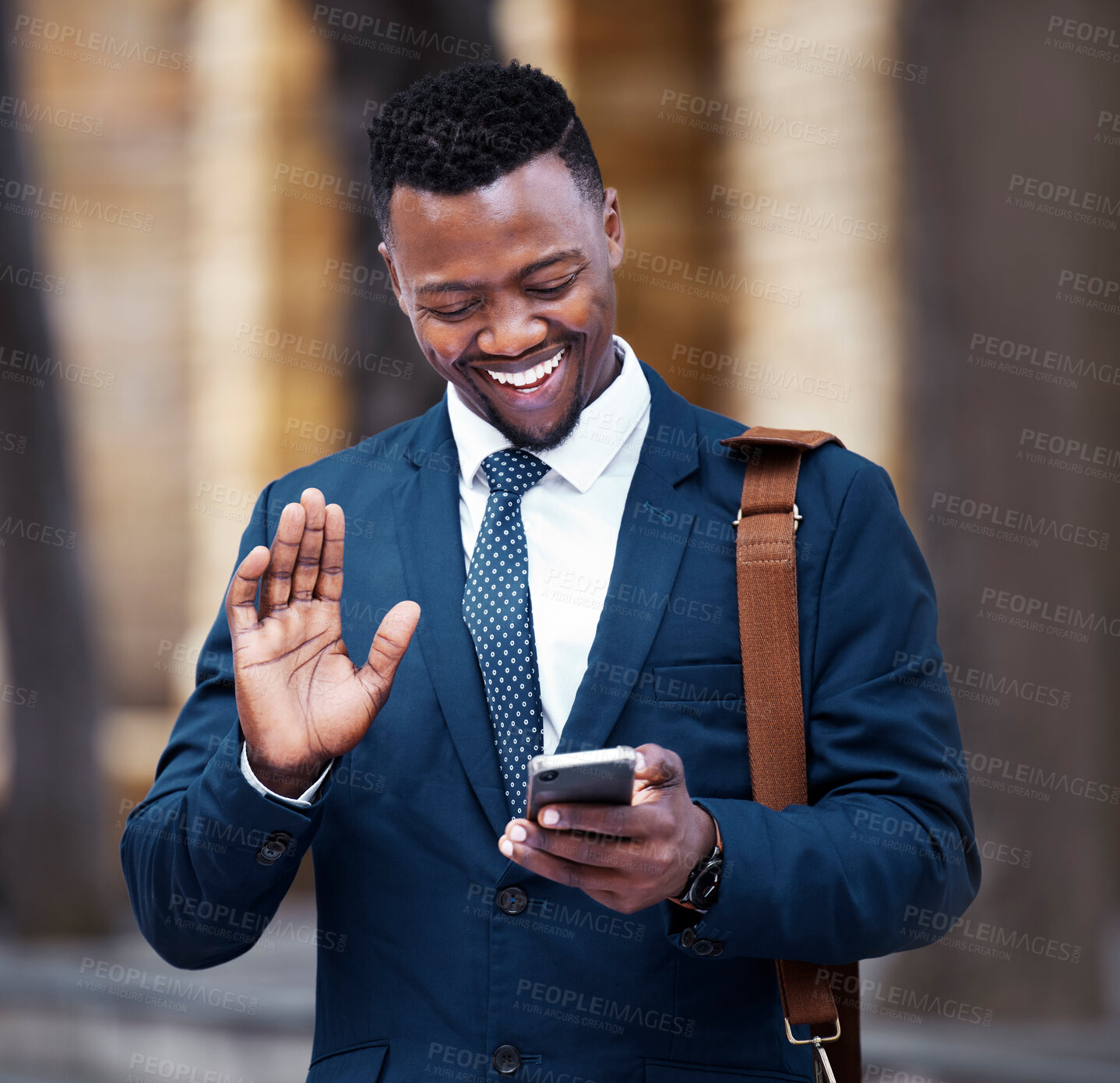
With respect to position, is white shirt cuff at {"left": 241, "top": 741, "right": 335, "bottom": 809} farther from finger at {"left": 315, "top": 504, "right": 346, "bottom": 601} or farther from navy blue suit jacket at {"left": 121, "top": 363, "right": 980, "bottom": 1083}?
finger at {"left": 315, "top": 504, "right": 346, "bottom": 601}

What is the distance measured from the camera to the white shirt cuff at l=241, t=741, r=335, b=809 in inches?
71.0

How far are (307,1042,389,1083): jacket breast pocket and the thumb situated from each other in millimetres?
502

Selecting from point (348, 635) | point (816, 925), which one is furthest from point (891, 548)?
point (348, 635)

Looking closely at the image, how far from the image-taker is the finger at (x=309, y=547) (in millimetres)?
1864

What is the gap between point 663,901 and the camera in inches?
68.7

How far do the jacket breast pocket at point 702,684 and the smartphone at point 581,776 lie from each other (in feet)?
1.29

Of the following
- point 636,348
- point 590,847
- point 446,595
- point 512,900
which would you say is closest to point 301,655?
point 446,595

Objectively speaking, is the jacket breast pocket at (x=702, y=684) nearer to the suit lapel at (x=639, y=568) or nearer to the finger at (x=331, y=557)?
the suit lapel at (x=639, y=568)

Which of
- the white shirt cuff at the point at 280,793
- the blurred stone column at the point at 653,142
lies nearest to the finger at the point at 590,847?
the white shirt cuff at the point at 280,793

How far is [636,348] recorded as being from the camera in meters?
6.30

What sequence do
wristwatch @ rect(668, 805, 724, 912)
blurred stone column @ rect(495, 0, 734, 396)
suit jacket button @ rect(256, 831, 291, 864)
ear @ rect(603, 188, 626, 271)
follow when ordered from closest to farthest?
wristwatch @ rect(668, 805, 724, 912) < suit jacket button @ rect(256, 831, 291, 864) < ear @ rect(603, 188, 626, 271) < blurred stone column @ rect(495, 0, 734, 396)

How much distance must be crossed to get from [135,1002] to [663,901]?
14.0 ft

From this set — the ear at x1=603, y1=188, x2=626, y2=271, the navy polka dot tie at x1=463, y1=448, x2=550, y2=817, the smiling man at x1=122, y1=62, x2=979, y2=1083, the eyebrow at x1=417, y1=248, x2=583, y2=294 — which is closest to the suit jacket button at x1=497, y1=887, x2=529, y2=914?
the smiling man at x1=122, y1=62, x2=979, y2=1083

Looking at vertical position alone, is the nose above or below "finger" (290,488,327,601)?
above
